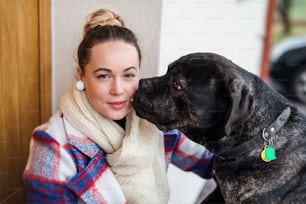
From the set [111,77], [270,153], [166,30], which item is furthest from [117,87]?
[270,153]

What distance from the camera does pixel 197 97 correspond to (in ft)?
2.75

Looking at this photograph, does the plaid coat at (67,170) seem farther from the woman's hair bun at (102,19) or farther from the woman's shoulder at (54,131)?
the woman's hair bun at (102,19)

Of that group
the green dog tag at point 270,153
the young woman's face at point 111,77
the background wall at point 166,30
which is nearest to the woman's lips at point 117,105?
the young woman's face at point 111,77

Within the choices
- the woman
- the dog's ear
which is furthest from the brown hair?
the dog's ear

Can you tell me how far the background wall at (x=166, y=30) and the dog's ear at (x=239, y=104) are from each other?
0.21 metres

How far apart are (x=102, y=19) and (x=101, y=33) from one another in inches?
3.1

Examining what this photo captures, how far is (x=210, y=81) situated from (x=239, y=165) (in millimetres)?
190

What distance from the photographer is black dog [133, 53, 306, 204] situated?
32.1 inches

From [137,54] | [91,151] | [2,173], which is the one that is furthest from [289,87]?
[2,173]

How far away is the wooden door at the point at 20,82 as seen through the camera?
0.99 meters

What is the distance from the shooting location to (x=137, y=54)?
3.17ft

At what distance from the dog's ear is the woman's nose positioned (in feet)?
0.84

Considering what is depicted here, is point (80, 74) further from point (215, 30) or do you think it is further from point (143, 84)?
point (215, 30)

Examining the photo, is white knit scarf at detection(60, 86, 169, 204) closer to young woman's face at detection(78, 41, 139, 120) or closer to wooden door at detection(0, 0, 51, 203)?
young woman's face at detection(78, 41, 139, 120)
